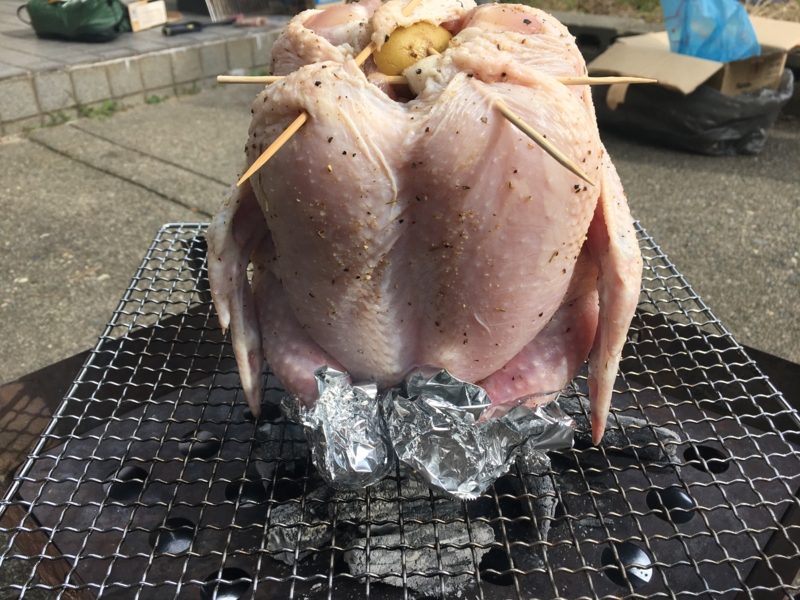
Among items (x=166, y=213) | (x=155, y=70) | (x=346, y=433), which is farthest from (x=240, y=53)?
(x=346, y=433)

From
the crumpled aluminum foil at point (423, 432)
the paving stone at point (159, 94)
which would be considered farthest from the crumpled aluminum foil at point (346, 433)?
the paving stone at point (159, 94)

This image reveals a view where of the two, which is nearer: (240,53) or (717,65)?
(717,65)

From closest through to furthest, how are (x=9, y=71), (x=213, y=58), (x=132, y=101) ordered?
(x=9, y=71)
(x=132, y=101)
(x=213, y=58)

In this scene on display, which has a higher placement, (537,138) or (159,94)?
(537,138)

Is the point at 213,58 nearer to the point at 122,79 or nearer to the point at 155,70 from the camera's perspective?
the point at 155,70

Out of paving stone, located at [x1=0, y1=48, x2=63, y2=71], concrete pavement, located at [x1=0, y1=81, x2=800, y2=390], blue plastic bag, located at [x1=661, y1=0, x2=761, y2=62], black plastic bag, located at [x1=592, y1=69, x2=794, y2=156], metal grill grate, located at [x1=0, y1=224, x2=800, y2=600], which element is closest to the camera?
metal grill grate, located at [x1=0, y1=224, x2=800, y2=600]

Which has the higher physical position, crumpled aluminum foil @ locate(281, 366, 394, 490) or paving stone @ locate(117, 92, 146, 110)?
crumpled aluminum foil @ locate(281, 366, 394, 490)

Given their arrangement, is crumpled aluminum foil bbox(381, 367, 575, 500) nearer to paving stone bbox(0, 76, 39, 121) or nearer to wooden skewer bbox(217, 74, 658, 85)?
wooden skewer bbox(217, 74, 658, 85)

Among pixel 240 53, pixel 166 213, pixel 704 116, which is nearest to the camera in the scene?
pixel 166 213

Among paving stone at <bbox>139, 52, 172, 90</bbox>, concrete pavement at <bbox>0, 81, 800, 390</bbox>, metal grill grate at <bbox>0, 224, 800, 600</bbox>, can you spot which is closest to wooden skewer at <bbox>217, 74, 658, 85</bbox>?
metal grill grate at <bbox>0, 224, 800, 600</bbox>
